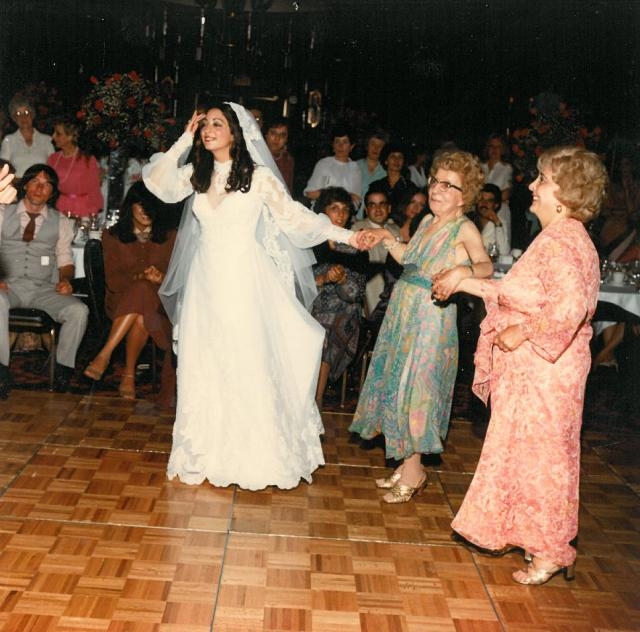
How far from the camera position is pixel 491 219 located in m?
6.96

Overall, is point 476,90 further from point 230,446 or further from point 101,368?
point 230,446

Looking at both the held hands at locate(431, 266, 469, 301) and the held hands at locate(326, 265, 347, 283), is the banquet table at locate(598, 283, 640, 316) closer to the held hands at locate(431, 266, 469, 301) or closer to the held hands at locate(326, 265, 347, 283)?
the held hands at locate(326, 265, 347, 283)

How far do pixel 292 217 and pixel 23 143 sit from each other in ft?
14.1

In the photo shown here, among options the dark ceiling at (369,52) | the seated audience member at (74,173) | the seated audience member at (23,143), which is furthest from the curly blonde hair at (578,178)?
the dark ceiling at (369,52)

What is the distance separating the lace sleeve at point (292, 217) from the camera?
4.26m

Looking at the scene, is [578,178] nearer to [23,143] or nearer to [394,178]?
[394,178]

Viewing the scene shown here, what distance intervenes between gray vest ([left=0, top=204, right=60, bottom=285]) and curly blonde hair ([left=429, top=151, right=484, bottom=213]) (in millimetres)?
2901

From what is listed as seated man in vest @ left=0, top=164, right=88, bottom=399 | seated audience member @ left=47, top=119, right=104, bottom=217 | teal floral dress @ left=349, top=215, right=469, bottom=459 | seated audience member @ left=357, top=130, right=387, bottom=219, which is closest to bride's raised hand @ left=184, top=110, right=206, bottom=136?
teal floral dress @ left=349, top=215, right=469, bottom=459

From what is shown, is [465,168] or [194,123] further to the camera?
[194,123]

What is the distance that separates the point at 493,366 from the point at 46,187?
11.4ft

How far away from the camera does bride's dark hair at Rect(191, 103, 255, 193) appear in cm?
416

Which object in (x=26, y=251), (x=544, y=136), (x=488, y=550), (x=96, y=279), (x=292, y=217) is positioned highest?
(x=544, y=136)

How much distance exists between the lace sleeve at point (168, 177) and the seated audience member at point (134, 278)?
56.7 inches

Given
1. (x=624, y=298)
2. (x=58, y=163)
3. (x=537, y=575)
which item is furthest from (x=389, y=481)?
(x=58, y=163)
